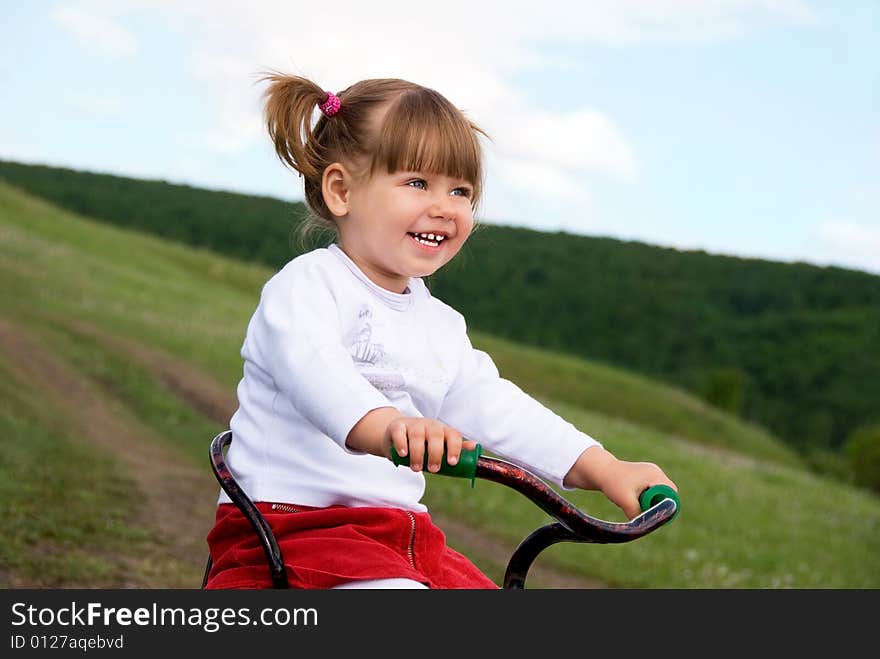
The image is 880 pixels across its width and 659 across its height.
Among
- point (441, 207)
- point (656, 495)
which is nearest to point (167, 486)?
point (441, 207)

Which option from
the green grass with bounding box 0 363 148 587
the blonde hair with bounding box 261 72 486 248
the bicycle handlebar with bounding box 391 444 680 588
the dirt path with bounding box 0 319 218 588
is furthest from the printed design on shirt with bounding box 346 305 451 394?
the dirt path with bounding box 0 319 218 588

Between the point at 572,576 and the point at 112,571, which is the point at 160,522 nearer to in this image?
the point at 112,571

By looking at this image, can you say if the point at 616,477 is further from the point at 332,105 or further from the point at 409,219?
the point at 332,105

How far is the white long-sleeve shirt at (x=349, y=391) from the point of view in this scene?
100 inches

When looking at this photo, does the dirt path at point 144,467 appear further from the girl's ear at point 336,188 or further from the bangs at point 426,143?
the bangs at point 426,143

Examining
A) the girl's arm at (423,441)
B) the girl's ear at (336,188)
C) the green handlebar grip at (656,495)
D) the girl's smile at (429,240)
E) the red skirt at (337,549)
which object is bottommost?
the red skirt at (337,549)

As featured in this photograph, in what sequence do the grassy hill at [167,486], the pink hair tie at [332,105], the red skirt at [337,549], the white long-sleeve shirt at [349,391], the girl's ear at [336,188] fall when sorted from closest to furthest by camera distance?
the red skirt at [337,549], the white long-sleeve shirt at [349,391], the girl's ear at [336,188], the pink hair tie at [332,105], the grassy hill at [167,486]

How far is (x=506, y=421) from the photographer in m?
3.03

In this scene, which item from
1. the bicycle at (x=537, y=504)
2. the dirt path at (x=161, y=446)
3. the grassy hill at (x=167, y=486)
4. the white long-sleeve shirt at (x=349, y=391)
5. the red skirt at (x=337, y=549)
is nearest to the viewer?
the bicycle at (x=537, y=504)

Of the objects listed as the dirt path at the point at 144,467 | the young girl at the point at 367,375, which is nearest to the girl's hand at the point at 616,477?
the young girl at the point at 367,375

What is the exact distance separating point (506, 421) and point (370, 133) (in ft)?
2.79
